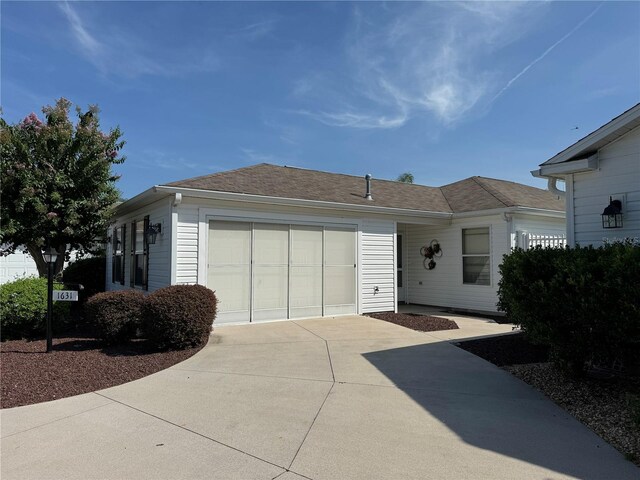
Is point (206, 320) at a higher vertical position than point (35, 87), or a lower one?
lower

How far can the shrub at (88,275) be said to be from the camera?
14.1m

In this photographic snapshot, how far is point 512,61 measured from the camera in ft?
29.9

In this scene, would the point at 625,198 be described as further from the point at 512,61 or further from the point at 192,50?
the point at 192,50

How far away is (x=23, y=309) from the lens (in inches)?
307

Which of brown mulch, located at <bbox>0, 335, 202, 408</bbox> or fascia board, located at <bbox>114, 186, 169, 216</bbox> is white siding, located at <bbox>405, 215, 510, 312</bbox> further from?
fascia board, located at <bbox>114, 186, 169, 216</bbox>

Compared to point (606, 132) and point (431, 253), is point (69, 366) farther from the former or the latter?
point (431, 253)

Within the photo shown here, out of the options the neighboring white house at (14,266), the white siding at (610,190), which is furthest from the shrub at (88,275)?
the white siding at (610,190)

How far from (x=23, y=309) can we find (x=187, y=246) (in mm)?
3444

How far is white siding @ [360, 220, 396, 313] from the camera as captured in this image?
10.5 meters

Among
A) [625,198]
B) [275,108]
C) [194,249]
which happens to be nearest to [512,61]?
[625,198]

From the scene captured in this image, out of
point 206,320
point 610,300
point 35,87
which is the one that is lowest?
point 206,320

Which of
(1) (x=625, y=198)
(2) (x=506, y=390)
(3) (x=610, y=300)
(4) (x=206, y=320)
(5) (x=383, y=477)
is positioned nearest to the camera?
(5) (x=383, y=477)

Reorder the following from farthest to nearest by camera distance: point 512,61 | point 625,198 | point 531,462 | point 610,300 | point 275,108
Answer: point 275,108 → point 512,61 → point 625,198 → point 610,300 → point 531,462

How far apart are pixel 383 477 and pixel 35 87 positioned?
11818 millimetres
